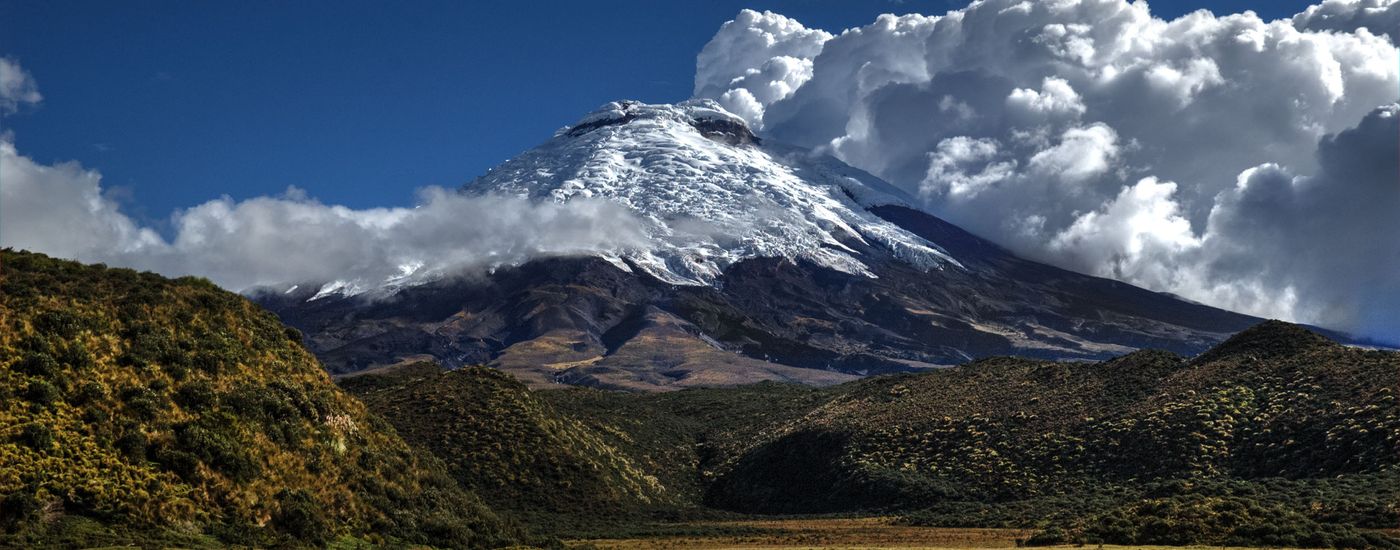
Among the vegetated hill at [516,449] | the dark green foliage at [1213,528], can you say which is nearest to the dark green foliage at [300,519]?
the vegetated hill at [516,449]

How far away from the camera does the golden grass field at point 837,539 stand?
6794 cm

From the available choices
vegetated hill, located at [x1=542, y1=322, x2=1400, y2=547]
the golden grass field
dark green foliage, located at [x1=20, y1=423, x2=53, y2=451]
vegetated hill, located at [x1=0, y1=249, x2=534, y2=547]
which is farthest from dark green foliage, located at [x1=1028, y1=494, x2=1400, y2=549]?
dark green foliage, located at [x1=20, y1=423, x2=53, y2=451]

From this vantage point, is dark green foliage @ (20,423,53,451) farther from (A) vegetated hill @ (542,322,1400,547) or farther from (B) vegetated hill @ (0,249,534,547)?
(A) vegetated hill @ (542,322,1400,547)

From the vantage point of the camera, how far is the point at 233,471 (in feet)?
173

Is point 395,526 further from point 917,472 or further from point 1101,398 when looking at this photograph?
point 1101,398

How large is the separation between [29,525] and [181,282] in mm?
25038

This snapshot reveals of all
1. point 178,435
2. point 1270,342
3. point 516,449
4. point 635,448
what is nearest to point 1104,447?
point 1270,342

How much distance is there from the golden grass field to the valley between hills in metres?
0.48

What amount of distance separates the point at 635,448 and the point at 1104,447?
39.8 m

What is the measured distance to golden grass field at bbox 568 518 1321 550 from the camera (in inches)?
2675

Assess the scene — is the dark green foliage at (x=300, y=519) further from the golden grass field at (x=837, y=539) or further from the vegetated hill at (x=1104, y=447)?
the vegetated hill at (x=1104, y=447)

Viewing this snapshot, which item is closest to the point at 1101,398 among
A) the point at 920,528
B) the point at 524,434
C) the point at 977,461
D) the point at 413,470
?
the point at 977,461

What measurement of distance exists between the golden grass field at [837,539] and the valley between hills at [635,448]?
18.7 inches

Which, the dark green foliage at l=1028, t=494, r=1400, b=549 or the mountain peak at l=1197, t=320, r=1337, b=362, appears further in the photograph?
the mountain peak at l=1197, t=320, r=1337, b=362
